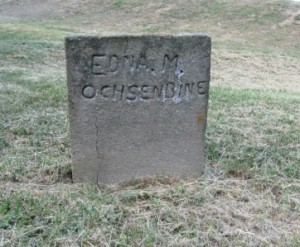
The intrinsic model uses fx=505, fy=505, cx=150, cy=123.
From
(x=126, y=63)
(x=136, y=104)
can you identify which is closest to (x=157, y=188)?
(x=136, y=104)

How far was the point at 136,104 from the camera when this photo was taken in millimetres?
3770

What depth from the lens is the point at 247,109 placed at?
595 centimetres

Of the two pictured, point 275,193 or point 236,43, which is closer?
point 275,193

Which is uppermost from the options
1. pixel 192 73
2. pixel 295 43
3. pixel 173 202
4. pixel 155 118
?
pixel 192 73

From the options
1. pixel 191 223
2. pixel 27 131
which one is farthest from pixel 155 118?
pixel 27 131

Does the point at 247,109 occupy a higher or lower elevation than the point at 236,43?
higher

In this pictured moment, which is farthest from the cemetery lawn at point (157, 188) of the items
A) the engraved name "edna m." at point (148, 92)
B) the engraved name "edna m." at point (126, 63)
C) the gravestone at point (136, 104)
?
the engraved name "edna m." at point (126, 63)

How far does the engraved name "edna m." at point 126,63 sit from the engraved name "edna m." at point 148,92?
0.38 ft

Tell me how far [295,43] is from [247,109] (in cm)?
1394

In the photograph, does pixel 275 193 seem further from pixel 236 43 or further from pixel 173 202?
pixel 236 43

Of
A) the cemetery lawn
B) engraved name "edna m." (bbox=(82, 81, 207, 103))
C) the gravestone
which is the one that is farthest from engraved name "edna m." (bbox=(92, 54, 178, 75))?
the cemetery lawn

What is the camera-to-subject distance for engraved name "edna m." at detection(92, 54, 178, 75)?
360cm

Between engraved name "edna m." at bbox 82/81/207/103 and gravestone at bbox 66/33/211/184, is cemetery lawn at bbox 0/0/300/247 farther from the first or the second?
engraved name "edna m." at bbox 82/81/207/103

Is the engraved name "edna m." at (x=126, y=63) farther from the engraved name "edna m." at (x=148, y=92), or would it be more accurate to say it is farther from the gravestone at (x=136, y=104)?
the engraved name "edna m." at (x=148, y=92)
